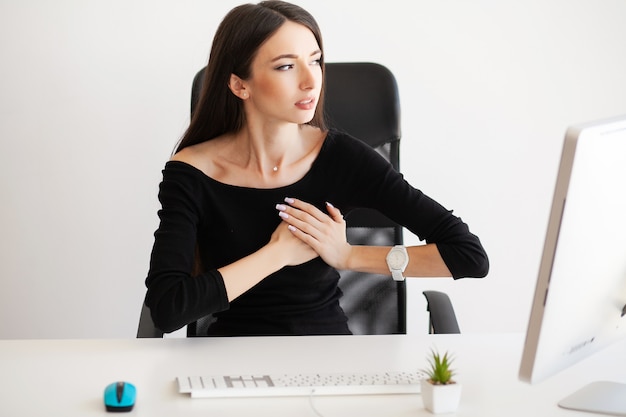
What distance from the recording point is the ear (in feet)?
6.79

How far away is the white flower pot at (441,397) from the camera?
4.50 feet

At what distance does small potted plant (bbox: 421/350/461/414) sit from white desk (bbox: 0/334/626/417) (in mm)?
22

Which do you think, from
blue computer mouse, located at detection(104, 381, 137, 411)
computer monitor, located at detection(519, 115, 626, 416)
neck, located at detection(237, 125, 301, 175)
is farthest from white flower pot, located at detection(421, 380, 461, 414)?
neck, located at detection(237, 125, 301, 175)

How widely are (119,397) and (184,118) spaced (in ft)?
5.77

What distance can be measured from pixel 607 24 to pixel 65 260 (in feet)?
6.57

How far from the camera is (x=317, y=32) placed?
2062 mm

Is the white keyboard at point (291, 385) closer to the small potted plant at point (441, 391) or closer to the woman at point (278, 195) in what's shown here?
the small potted plant at point (441, 391)

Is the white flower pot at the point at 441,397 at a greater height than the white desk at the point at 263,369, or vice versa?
the white flower pot at the point at 441,397

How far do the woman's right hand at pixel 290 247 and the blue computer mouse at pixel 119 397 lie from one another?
→ 627mm

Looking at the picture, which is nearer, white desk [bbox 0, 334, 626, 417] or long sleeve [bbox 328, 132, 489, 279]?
white desk [bbox 0, 334, 626, 417]

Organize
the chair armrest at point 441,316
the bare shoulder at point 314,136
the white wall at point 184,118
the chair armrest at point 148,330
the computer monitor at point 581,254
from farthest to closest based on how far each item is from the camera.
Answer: the white wall at point 184,118, the bare shoulder at point 314,136, the chair armrest at point 441,316, the chair armrest at point 148,330, the computer monitor at point 581,254

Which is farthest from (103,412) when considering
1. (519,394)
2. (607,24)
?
(607,24)

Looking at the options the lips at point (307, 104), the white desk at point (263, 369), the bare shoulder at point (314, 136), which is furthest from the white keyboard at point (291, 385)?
the bare shoulder at point (314, 136)

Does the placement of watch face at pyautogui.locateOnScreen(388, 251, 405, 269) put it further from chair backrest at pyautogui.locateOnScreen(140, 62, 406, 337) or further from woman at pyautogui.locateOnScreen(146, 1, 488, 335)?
chair backrest at pyautogui.locateOnScreen(140, 62, 406, 337)
